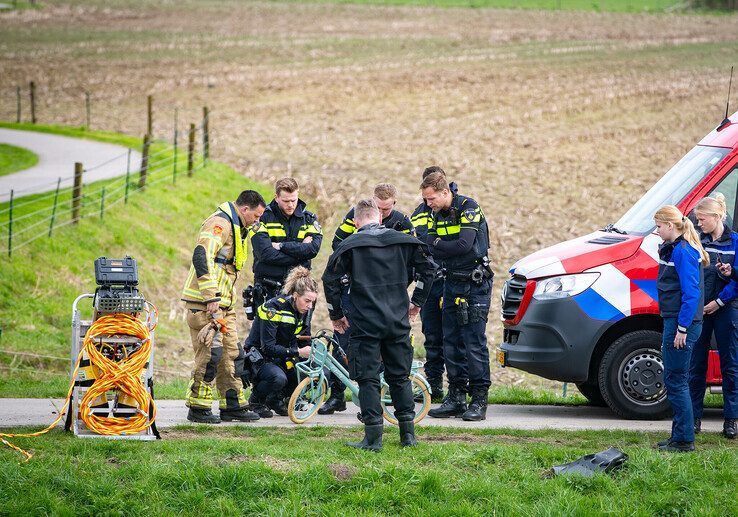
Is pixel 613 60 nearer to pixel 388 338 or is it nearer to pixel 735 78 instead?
pixel 735 78

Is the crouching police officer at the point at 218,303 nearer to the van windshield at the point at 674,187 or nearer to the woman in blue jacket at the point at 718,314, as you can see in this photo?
the van windshield at the point at 674,187

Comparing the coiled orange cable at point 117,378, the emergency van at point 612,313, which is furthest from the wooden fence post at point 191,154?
the coiled orange cable at point 117,378

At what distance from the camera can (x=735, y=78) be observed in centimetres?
3578

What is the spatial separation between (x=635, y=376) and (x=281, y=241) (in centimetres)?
386

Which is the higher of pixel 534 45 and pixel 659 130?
pixel 534 45

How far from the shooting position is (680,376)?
907 cm

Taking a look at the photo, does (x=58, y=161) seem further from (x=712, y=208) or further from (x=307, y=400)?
(x=712, y=208)

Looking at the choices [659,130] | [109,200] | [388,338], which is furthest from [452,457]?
[659,130]

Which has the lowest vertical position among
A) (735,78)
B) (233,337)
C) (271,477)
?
(271,477)

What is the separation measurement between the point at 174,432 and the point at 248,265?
34.9 feet

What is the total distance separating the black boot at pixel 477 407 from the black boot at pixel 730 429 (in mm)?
2285

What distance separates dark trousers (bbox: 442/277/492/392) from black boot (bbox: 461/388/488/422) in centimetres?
4

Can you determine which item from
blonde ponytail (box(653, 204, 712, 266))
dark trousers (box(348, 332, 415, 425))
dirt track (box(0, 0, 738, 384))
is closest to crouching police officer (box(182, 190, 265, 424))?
dark trousers (box(348, 332, 415, 425))

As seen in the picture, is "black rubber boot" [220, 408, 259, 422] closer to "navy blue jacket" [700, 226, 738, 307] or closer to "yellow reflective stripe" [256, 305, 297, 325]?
"yellow reflective stripe" [256, 305, 297, 325]
